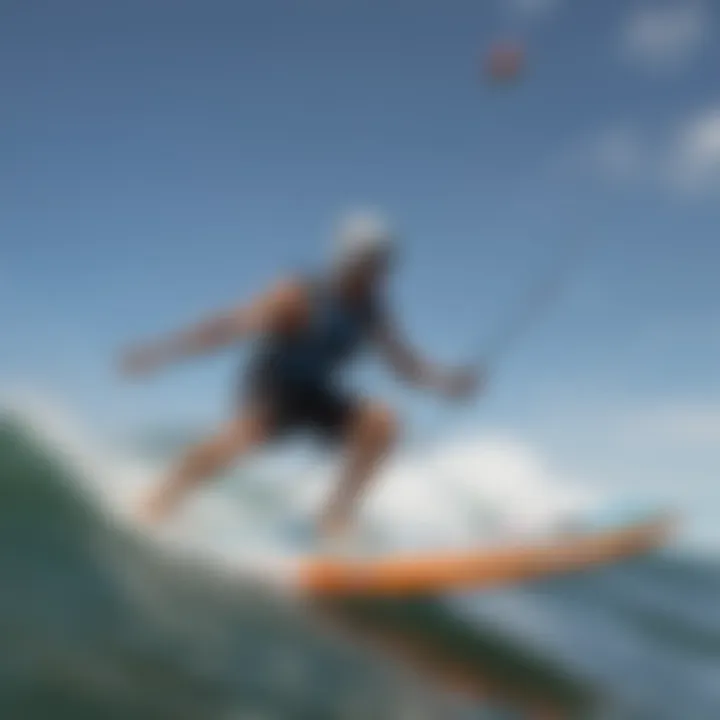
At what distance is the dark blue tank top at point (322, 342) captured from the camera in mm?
4410

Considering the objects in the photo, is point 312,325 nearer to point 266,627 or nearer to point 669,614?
point 266,627

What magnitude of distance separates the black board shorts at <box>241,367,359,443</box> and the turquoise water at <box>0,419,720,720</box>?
2.56 feet

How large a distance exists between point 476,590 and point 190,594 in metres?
1.03

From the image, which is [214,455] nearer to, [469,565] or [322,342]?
[322,342]

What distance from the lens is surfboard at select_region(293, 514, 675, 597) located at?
385 cm

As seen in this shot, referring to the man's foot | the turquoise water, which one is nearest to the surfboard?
the turquoise water

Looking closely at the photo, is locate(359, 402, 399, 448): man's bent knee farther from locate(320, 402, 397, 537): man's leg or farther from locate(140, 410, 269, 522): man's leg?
locate(140, 410, 269, 522): man's leg

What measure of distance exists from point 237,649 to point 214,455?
1282 millimetres

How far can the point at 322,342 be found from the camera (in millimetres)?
4461

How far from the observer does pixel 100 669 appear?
9.89ft

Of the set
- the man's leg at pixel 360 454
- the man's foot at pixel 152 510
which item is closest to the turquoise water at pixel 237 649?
the man's foot at pixel 152 510

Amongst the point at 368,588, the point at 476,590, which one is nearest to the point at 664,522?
the point at 476,590

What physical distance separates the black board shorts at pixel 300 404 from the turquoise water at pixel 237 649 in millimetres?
781

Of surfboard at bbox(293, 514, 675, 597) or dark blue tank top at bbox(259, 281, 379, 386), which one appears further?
dark blue tank top at bbox(259, 281, 379, 386)
